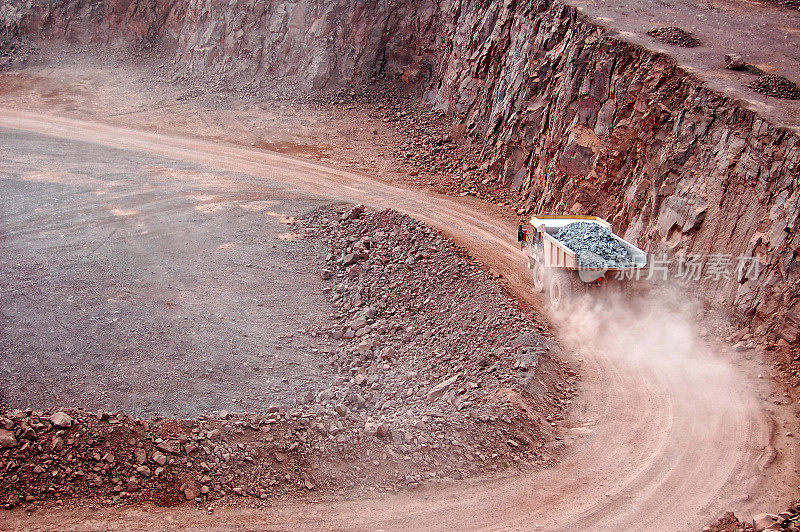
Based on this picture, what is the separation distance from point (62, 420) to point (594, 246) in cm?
1224

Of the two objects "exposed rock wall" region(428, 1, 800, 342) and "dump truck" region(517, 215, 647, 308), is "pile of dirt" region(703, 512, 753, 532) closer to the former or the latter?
"exposed rock wall" region(428, 1, 800, 342)

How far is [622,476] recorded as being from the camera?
12.9 metres

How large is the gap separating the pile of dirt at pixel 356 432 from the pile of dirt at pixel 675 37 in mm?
10630

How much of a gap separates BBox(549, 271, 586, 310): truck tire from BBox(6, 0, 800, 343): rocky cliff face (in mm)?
3141

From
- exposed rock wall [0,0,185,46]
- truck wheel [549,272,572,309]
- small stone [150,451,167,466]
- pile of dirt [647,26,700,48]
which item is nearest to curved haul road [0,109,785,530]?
truck wheel [549,272,572,309]

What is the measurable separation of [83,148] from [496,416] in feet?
75.6

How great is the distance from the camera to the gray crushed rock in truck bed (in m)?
17.0

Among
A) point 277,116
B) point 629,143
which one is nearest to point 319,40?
point 277,116

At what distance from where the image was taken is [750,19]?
85.9ft

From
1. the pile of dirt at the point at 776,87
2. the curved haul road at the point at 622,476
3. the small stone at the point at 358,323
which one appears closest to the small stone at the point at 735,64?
the pile of dirt at the point at 776,87

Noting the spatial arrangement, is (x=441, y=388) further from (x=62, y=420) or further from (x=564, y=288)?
(x=62, y=420)

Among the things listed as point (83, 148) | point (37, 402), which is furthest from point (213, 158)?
point (37, 402)

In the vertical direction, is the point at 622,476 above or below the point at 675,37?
below

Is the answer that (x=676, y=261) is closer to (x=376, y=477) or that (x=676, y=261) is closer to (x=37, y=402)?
(x=376, y=477)
